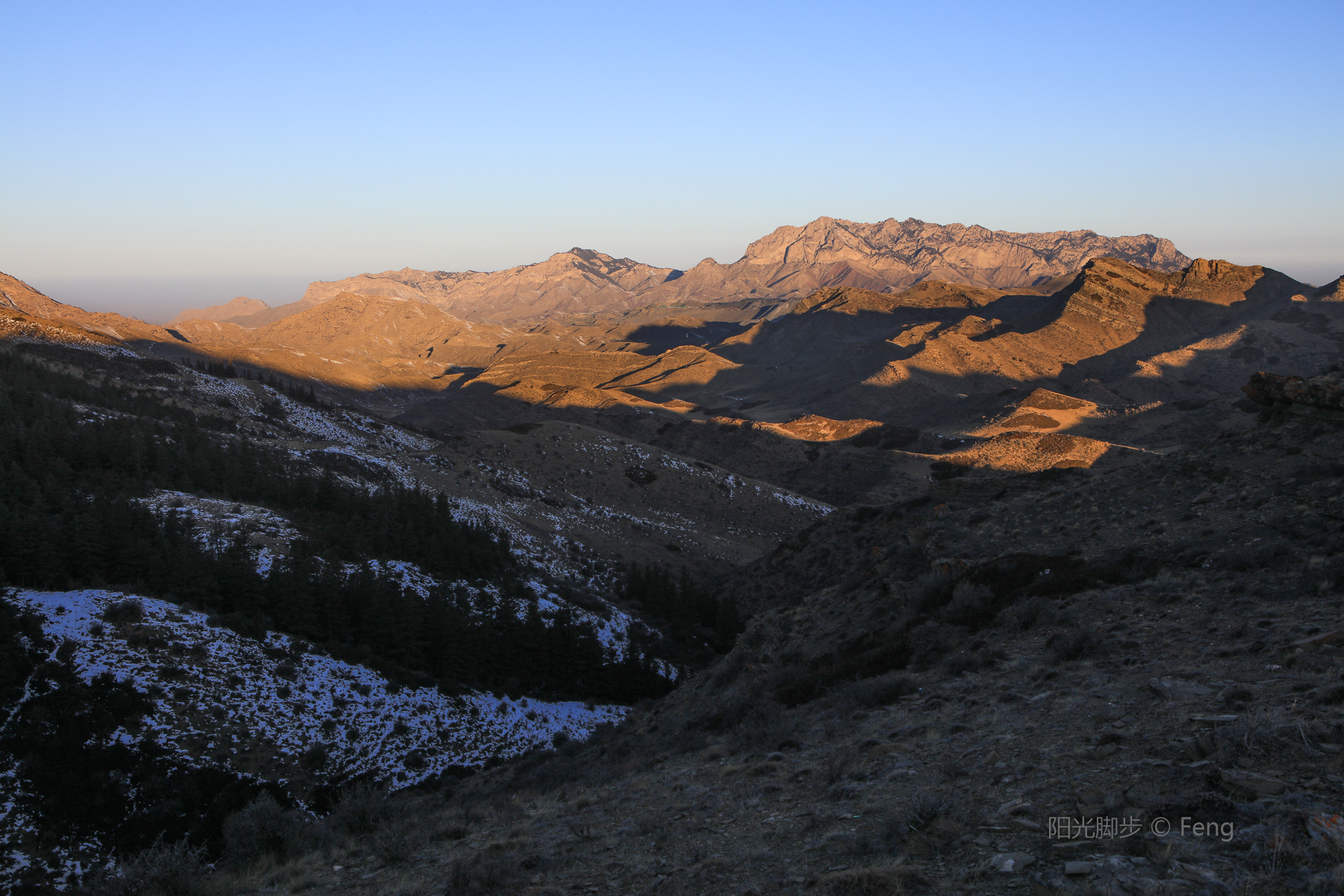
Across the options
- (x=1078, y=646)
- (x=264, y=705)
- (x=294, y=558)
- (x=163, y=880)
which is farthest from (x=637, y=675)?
(x=163, y=880)

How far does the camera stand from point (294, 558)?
28.4m

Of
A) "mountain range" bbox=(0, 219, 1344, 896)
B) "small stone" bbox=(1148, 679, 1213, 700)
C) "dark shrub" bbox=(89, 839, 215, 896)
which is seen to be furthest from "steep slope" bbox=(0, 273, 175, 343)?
"small stone" bbox=(1148, 679, 1213, 700)

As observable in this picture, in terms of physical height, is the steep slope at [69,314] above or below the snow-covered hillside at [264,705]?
above

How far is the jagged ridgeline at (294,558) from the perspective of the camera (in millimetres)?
24922

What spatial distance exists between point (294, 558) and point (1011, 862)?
2773cm

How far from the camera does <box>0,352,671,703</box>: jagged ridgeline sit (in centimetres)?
2492

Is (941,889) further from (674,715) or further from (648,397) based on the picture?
(648,397)

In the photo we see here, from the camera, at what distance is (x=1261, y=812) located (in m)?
5.94

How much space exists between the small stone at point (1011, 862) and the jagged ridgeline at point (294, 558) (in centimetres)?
2341

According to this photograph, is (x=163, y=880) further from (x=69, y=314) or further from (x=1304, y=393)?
(x=69, y=314)

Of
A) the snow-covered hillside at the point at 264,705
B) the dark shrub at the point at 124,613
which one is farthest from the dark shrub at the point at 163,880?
the dark shrub at the point at 124,613

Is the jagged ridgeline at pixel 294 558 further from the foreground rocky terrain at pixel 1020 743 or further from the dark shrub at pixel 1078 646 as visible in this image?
the dark shrub at pixel 1078 646

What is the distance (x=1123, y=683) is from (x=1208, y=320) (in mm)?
168289

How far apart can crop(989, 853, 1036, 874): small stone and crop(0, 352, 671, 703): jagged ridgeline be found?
76.8 ft
